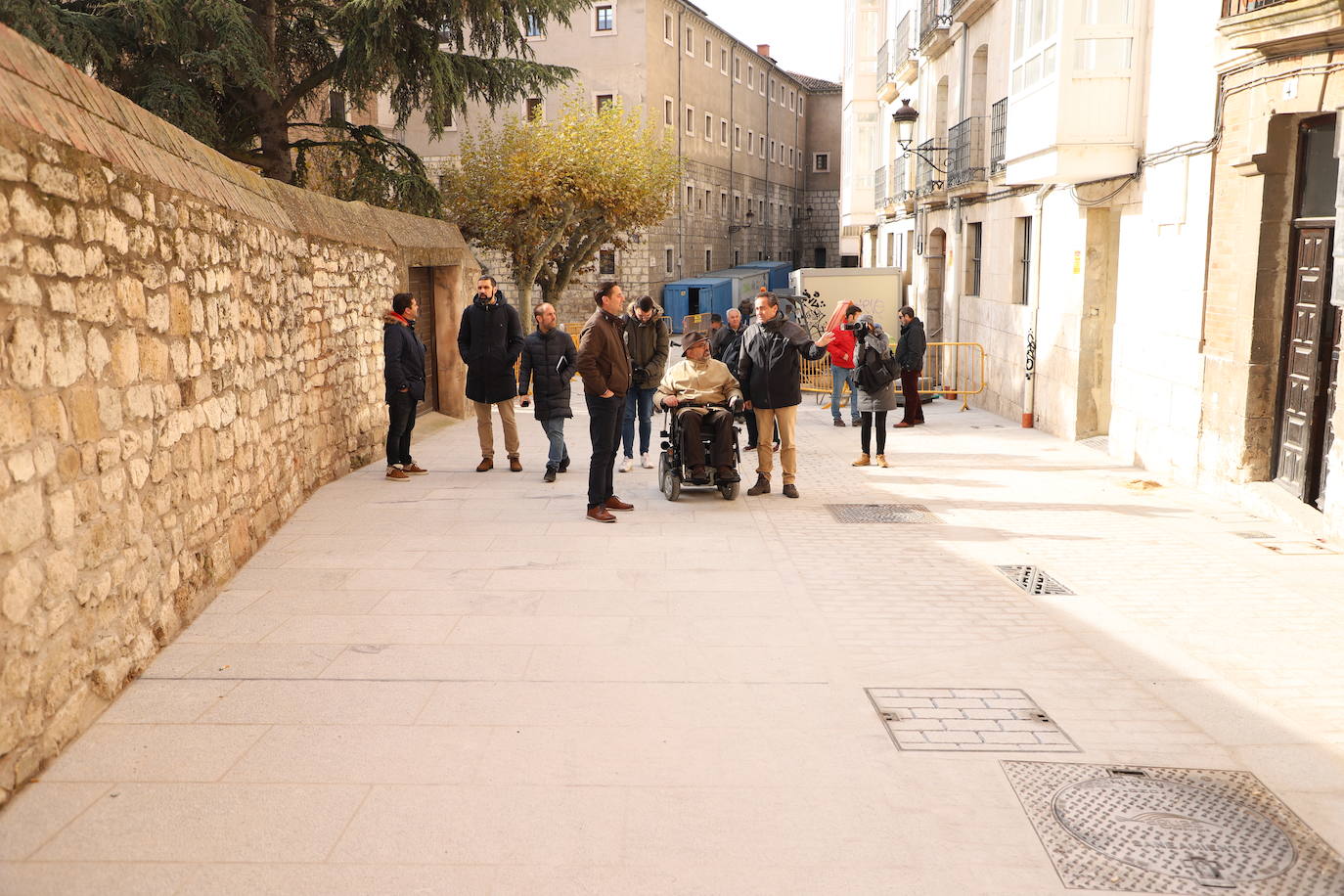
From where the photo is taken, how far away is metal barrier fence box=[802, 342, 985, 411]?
18.6 m

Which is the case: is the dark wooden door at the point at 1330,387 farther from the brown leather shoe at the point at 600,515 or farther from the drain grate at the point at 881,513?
the brown leather shoe at the point at 600,515

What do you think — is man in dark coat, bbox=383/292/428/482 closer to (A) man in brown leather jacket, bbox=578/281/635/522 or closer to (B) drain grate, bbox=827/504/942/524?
(A) man in brown leather jacket, bbox=578/281/635/522

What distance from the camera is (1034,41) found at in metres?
13.6

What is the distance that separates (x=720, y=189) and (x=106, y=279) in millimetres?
47425

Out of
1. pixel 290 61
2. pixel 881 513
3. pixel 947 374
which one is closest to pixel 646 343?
pixel 881 513

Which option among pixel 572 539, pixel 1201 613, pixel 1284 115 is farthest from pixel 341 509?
pixel 1284 115

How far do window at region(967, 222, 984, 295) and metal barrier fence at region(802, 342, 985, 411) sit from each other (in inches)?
45.2

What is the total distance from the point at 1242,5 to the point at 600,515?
6.69 metres

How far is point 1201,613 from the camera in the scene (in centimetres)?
637

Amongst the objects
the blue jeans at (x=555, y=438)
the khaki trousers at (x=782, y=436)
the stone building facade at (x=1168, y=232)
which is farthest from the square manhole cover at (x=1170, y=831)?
the blue jeans at (x=555, y=438)

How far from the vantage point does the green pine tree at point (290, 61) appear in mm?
15492

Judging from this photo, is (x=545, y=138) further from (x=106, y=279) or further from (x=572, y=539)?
(x=106, y=279)

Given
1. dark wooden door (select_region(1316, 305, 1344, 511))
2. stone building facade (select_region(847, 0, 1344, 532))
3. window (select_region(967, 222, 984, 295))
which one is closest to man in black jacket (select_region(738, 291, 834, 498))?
stone building facade (select_region(847, 0, 1344, 532))

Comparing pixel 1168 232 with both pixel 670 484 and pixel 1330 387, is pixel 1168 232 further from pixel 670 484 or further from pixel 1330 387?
pixel 670 484
